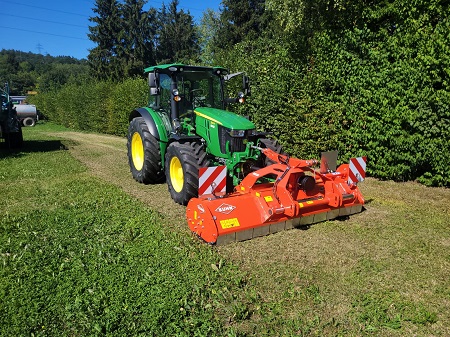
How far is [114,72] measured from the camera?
4106 cm

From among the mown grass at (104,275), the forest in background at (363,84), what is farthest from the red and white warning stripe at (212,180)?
the forest in background at (363,84)

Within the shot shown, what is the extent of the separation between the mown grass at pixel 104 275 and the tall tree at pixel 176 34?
44.9 meters

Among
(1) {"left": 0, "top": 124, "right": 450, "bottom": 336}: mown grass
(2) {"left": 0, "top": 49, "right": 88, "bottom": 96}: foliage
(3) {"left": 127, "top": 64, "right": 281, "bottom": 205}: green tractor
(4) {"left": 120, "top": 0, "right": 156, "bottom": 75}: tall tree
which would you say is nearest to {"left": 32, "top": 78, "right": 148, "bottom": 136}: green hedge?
(3) {"left": 127, "top": 64, "right": 281, "bottom": 205}: green tractor

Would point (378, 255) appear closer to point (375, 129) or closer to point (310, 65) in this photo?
point (375, 129)

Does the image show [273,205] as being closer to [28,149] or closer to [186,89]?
[186,89]

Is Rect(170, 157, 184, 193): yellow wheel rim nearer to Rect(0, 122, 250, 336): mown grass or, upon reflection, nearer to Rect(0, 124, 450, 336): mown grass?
Rect(0, 122, 250, 336): mown grass

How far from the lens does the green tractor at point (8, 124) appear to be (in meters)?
12.1

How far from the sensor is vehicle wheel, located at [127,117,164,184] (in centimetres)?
742

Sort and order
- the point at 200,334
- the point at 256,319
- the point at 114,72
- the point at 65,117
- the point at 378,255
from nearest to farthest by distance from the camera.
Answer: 1. the point at 200,334
2. the point at 256,319
3. the point at 378,255
4. the point at 65,117
5. the point at 114,72

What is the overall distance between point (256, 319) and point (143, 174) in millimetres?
4969

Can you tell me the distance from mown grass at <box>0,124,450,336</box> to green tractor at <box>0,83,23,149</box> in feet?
23.5

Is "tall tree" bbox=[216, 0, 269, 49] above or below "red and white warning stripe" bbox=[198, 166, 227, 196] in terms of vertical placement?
above

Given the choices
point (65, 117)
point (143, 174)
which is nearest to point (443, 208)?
point (143, 174)

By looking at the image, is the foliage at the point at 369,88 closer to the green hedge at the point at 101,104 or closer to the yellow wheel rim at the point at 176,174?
the yellow wheel rim at the point at 176,174
